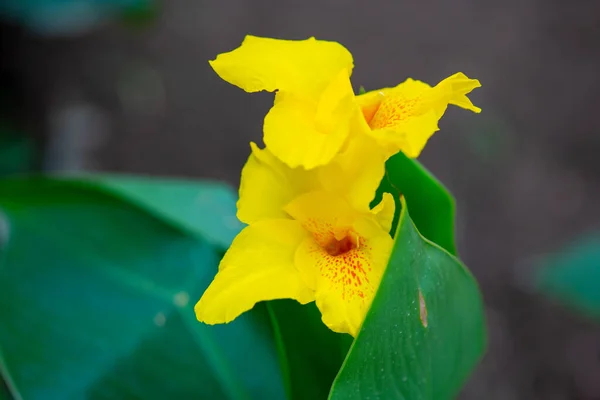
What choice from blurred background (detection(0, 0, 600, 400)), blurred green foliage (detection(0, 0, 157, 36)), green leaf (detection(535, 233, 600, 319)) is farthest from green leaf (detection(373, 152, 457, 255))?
blurred green foliage (detection(0, 0, 157, 36))

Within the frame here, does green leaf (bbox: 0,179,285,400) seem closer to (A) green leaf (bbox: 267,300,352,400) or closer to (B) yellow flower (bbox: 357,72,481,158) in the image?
(A) green leaf (bbox: 267,300,352,400)

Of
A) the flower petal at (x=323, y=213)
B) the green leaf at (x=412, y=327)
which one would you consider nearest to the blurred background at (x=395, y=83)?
the green leaf at (x=412, y=327)

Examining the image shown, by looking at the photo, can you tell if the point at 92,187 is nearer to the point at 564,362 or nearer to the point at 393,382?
the point at 393,382

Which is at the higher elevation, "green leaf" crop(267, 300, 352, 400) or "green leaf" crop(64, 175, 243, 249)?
"green leaf" crop(267, 300, 352, 400)

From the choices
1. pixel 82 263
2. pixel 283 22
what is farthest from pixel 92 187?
pixel 283 22

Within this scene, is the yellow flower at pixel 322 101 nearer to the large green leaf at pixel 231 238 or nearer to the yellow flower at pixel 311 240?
the yellow flower at pixel 311 240

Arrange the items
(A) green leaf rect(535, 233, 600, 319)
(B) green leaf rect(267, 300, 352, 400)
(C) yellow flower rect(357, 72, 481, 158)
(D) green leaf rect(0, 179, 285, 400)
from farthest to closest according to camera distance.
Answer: (A) green leaf rect(535, 233, 600, 319) < (D) green leaf rect(0, 179, 285, 400) < (B) green leaf rect(267, 300, 352, 400) < (C) yellow flower rect(357, 72, 481, 158)

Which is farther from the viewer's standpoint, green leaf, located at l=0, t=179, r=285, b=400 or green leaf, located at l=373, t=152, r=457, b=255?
green leaf, located at l=0, t=179, r=285, b=400

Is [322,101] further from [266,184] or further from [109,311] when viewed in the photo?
[109,311]
